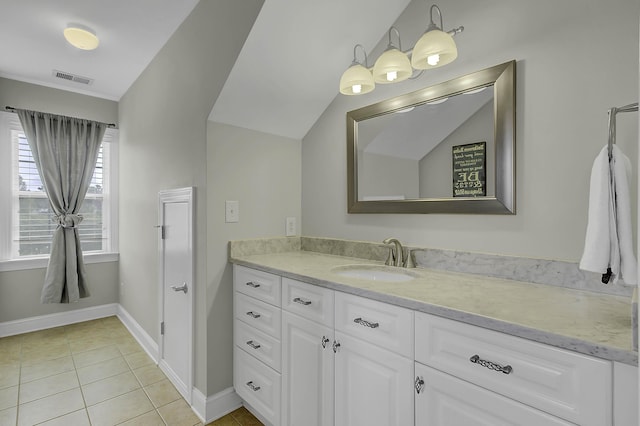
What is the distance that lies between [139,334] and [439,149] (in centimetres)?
310

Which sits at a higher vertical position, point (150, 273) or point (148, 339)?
point (150, 273)

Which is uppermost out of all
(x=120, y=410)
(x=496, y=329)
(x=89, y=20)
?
(x=89, y=20)

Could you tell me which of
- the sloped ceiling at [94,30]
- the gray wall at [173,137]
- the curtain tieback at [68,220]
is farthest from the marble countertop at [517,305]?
the curtain tieback at [68,220]

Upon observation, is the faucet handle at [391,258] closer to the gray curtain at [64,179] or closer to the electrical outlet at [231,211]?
the electrical outlet at [231,211]

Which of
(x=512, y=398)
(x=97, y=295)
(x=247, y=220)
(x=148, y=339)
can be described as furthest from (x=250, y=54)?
(x=97, y=295)

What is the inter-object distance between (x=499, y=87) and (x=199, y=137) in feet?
5.45

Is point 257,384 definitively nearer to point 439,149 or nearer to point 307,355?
point 307,355

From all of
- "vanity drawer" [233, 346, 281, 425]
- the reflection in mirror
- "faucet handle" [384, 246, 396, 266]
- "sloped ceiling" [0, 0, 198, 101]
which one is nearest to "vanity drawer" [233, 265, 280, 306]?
"vanity drawer" [233, 346, 281, 425]

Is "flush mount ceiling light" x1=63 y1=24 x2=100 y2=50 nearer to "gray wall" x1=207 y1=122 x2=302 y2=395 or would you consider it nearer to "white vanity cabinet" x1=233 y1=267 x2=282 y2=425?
"gray wall" x1=207 y1=122 x2=302 y2=395

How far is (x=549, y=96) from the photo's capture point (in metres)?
1.28

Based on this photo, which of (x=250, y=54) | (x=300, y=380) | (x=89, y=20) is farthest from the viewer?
(x=89, y=20)

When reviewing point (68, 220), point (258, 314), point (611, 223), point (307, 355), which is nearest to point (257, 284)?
point (258, 314)

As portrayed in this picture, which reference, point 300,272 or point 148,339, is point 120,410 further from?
point 300,272

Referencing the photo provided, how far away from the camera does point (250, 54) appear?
170 centimetres
